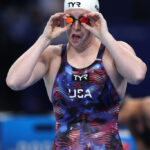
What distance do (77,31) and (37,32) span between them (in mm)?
4224

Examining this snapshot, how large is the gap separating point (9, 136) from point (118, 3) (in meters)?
3.33

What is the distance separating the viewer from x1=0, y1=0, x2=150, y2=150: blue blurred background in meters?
6.86

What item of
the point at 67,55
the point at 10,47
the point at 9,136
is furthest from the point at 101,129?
the point at 10,47

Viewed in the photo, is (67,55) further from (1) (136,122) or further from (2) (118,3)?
(2) (118,3)

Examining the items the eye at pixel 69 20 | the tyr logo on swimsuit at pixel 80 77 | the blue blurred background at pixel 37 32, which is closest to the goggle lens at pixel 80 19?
the eye at pixel 69 20

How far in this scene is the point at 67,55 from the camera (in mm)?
3021

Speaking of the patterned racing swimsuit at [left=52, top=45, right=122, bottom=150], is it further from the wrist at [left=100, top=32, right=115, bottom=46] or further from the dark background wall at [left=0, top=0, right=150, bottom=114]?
the dark background wall at [left=0, top=0, right=150, bottom=114]

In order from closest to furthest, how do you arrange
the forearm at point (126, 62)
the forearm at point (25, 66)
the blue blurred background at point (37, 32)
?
the forearm at point (126, 62), the forearm at point (25, 66), the blue blurred background at point (37, 32)

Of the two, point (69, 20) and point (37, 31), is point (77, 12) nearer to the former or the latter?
point (69, 20)

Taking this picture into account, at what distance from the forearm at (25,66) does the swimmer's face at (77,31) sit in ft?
0.66

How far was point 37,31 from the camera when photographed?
7047 mm


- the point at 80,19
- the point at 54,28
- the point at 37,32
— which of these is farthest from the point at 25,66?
the point at 37,32

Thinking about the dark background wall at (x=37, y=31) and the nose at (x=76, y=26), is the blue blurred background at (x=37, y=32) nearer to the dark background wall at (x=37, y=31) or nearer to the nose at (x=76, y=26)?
the dark background wall at (x=37, y=31)

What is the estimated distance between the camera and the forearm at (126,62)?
2.73 metres
